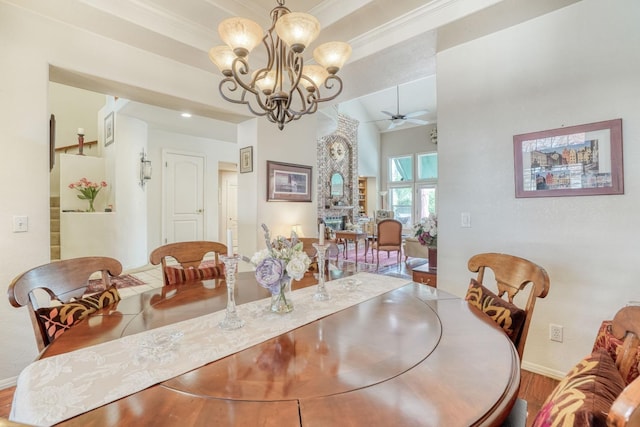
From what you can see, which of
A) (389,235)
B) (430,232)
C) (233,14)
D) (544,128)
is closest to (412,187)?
(389,235)

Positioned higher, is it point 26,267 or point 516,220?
point 516,220

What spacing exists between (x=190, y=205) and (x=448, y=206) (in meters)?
5.17

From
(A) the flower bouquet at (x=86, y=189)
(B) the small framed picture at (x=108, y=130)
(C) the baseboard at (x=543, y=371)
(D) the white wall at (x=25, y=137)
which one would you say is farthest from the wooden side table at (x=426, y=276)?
(B) the small framed picture at (x=108, y=130)

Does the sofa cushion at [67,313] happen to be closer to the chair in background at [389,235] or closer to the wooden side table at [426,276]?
the wooden side table at [426,276]

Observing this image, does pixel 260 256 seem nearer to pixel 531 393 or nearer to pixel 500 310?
pixel 500 310

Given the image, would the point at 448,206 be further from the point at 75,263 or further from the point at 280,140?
the point at 75,263

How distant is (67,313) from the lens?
3.91ft

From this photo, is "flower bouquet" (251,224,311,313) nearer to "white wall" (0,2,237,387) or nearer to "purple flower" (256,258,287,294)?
"purple flower" (256,258,287,294)

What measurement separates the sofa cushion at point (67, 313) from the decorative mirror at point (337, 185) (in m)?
7.64

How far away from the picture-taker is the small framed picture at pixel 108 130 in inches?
197

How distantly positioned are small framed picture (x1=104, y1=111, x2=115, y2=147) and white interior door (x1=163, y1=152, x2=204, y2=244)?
0.91 meters

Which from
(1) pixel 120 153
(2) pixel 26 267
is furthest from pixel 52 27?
(1) pixel 120 153

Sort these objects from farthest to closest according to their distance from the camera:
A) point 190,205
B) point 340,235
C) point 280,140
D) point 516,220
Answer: point 340,235 → point 190,205 → point 280,140 → point 516,220

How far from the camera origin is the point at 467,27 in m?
2.21
